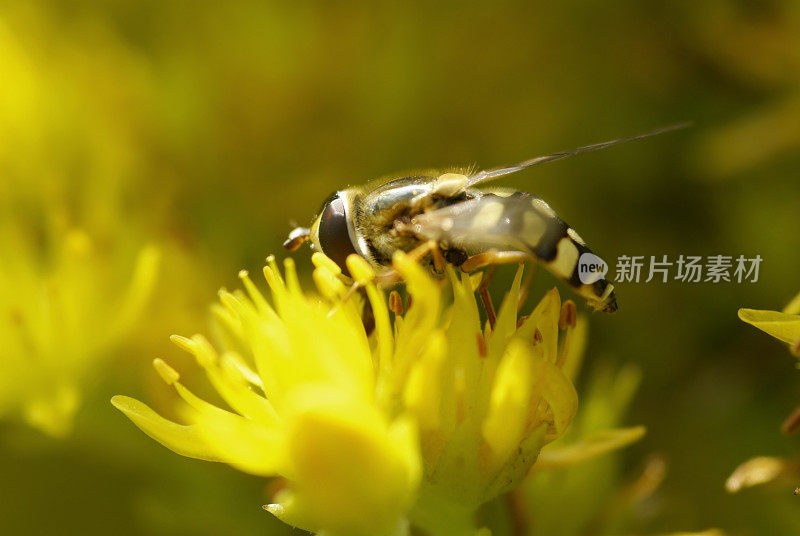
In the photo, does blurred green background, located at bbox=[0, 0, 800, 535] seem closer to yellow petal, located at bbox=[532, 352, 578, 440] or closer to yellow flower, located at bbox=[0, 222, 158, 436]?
yellow flower, located at bbox=[0, 222, 158, 436]

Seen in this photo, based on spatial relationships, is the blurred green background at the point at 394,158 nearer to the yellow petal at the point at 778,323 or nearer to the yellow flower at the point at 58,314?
the yellow flower at the point at 58,314

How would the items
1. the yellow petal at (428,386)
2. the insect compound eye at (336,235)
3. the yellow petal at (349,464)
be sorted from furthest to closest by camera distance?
the insect compound eye at (336,235) < the yellow petal at (428,386) < the yellow petal at (349,464)

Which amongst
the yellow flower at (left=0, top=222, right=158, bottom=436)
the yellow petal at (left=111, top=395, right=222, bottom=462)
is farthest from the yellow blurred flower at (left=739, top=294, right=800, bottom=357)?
the yellow flower at (left=0, top=222, right=158, bottom=436)

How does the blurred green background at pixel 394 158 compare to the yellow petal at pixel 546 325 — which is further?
the blurred green background at pixel 394 158

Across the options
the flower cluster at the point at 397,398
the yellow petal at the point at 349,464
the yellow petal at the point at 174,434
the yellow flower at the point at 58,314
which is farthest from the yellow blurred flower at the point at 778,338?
the yellow flower at the point at 58,314

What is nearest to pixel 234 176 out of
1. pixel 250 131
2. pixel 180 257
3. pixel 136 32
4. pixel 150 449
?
pixel 250 131

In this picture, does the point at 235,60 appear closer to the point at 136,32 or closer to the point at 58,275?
the point at 136,32

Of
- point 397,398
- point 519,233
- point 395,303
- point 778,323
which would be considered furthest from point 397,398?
point 778,323
